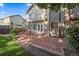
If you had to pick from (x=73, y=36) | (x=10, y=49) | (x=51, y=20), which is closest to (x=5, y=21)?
(x=10, y=49)

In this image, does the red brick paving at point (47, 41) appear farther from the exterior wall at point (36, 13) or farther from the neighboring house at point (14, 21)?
the exterior wall at point (36, 13)

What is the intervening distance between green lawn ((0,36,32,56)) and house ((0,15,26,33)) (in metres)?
0.15

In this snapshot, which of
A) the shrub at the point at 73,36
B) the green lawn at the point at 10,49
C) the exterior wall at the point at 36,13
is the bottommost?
the green lawn at the point at 10,49

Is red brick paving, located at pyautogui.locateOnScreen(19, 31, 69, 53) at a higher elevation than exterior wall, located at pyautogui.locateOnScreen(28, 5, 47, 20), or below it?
below

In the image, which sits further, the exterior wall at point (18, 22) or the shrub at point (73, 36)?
the exterior wall at point (18, 22)

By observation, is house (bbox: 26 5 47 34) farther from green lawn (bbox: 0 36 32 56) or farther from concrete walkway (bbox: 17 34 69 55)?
→ green lawn (bbox: 0 36 32 56)

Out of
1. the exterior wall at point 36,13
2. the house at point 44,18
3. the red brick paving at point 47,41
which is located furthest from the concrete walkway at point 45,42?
the exterior wall at point 36,13

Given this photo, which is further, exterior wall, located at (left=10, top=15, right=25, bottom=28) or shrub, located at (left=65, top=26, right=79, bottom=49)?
exterior wall, located at (left=10, top=15, right=25, bottom=28)

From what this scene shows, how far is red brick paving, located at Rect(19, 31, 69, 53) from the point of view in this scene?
2.97 metres

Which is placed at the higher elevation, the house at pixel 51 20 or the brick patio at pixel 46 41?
the house at pixel 51 20

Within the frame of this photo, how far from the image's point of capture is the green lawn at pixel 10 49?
2977 mm

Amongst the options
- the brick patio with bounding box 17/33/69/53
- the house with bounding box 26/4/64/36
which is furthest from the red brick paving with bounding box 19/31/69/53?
the house with bounding box 26/4/64/36

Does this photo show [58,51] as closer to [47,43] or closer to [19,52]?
[47,43]

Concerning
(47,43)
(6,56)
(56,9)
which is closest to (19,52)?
(6,56)
